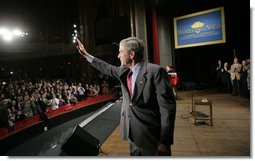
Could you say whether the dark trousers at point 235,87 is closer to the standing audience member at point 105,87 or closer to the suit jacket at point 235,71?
the suit jacket at point 235,71

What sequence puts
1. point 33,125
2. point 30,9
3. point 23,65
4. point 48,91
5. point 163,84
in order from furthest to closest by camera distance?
point 23,65, point 48,91, point 30,9, point 33,125, point 163,84

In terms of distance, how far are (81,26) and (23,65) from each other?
116 inches

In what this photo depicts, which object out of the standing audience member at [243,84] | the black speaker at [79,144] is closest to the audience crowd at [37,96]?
the black speaker at [79,144]

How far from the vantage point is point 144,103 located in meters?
1.37

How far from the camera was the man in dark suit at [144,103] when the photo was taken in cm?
125

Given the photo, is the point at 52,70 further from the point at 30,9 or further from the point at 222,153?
the point at 222,153

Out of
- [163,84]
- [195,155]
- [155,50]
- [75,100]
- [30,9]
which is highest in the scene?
[30,9]

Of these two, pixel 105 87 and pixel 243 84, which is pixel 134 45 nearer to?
pixel 105 87

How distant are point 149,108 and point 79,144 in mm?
1213

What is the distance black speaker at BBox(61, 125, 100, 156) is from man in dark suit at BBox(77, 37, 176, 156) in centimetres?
92

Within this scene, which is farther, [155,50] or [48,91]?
[48,91]

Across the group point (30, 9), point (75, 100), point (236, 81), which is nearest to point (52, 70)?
point (75, 100)

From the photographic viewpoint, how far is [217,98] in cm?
511

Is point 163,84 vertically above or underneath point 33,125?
above
